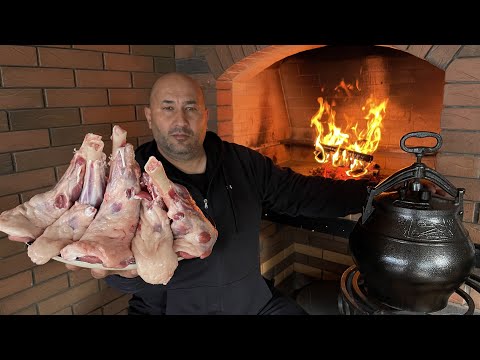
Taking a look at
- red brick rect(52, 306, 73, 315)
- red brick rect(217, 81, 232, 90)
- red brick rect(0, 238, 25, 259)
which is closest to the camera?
red brick rect(0, 238, 25, 259)

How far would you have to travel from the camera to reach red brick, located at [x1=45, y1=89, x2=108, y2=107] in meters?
1.42

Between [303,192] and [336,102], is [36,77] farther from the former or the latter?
[336,102]

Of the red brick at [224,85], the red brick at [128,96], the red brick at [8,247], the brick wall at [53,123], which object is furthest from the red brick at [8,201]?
the red brick at [224,85]

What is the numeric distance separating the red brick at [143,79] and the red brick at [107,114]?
0.39 feet

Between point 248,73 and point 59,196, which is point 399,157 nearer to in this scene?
point 248,73

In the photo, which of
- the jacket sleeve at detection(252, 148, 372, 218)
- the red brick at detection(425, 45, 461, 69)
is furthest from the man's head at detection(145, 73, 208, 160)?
the red brick at detection(425, 45, 461, 69)

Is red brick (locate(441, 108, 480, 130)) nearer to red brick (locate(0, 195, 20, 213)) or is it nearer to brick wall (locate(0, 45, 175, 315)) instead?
brick wall (locate(0, 45, 175, 315))

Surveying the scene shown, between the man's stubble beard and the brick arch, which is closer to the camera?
the man's stubble beard

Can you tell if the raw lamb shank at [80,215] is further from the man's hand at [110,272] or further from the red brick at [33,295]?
the red brick at [33,295]

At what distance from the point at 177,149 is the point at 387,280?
0.86m

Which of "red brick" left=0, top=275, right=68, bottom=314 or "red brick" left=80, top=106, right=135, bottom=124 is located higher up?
"red brick" left=80, top=106, right=135, bottom=124

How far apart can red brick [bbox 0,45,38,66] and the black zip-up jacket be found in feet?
1.71

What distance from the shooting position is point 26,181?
4.52ft

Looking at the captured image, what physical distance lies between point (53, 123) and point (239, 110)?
3.17ft
